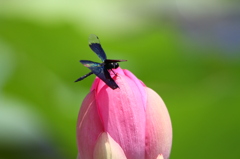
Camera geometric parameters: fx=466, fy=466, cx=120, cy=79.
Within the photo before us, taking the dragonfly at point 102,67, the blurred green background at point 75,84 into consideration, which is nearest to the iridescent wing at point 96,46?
the dragonfly at point 102,67

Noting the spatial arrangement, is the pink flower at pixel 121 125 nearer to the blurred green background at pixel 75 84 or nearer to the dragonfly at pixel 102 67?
the dragonfly at pixel 102 67

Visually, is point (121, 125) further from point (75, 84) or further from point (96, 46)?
point (75, 84)

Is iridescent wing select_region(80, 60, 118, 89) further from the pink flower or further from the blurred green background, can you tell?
the blurred green background

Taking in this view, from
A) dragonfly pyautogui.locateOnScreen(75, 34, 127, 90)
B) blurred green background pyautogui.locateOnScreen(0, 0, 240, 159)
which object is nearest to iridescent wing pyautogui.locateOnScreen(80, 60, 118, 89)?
dragonfly pyautogui.locateOnScreen(75, 34, 127, 90)

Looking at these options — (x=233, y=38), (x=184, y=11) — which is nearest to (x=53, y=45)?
(x=233, y=38)

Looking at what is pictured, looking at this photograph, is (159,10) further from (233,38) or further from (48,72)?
(48,72)
